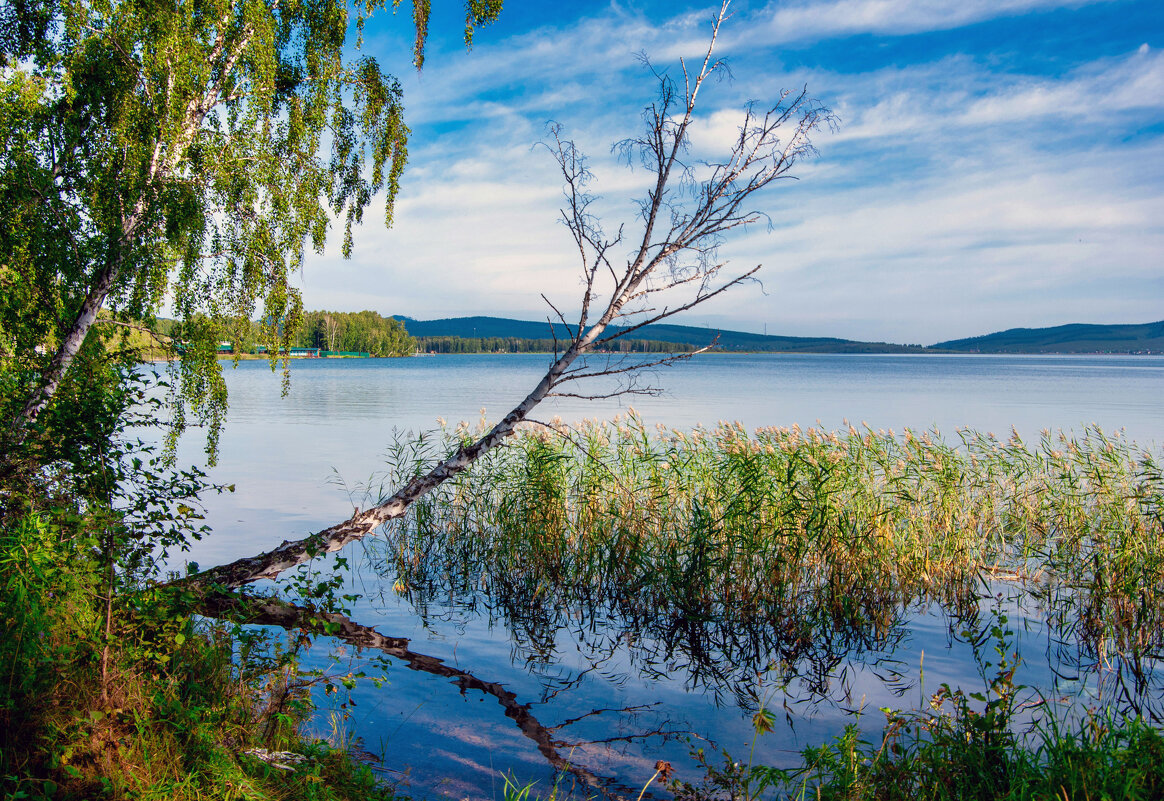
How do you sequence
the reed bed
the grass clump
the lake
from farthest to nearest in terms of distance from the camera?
1. the reed bed
2. the lake
3. the grass clump

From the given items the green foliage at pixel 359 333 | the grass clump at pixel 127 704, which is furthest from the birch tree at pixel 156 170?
the green foliage at pixel 359 333

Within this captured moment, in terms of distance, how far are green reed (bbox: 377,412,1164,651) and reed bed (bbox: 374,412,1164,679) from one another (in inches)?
1.1

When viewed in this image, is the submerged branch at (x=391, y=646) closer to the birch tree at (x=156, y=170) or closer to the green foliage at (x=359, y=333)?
the birch tree at (x=156, y=170)

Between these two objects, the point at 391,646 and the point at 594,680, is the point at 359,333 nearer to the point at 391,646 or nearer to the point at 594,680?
the point at 391,646

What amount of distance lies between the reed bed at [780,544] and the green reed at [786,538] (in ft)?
0.09

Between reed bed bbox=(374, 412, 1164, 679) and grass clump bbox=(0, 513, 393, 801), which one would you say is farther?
reed bed bbox=(374, 412, 1164, 679)

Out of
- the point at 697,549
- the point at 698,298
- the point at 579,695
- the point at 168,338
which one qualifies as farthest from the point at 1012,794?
the point at 168,338

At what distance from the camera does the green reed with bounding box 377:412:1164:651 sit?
783 cm

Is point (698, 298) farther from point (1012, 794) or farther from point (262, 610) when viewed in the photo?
point (262, 610)

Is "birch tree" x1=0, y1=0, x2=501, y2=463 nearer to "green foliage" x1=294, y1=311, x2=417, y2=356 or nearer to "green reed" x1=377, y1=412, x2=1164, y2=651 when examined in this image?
"green reed" x1=377, y1=412, x2=1164, y2=651

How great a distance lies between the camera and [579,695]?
654cm

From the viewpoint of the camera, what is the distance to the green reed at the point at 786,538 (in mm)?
7831

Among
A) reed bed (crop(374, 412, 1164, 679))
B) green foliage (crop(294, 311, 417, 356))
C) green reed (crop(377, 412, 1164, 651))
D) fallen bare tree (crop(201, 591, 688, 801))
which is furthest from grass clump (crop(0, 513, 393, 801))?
green foliage (crop(294, 311, 417, 356))

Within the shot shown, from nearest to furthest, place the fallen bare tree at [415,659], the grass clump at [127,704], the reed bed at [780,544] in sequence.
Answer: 1. the grass clump at [127,704]
2. the fallen bare tree at [415,659]
3. the reed bed at [780,544]
